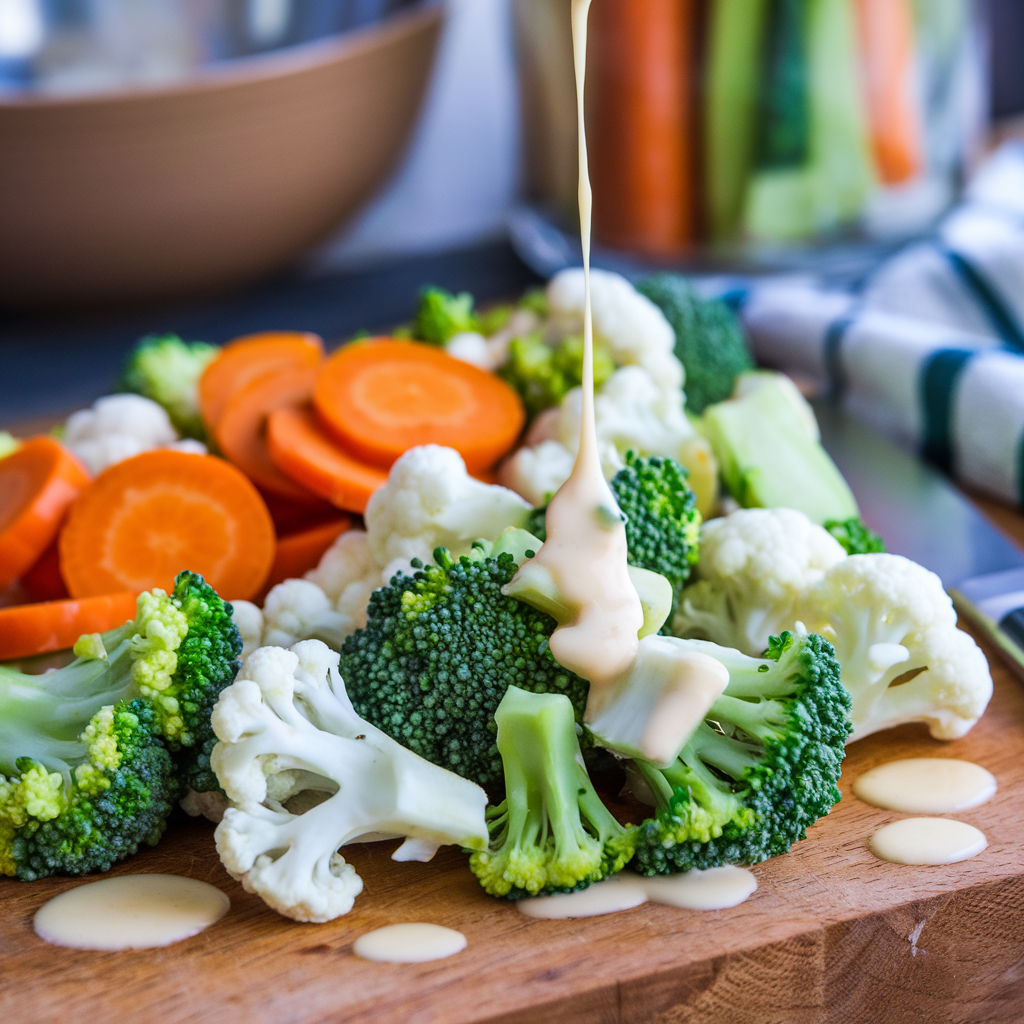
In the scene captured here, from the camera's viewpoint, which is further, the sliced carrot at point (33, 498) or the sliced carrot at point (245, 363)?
the sliced carrot at point (245, 363)

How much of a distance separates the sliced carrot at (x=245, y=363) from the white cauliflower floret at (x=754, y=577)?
713mm

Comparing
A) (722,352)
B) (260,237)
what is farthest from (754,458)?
(260,237)

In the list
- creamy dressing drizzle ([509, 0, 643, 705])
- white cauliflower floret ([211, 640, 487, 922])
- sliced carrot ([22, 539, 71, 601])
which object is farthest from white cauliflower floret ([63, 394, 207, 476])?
creamy dressing drizzle ([509, 0, 643, 705])

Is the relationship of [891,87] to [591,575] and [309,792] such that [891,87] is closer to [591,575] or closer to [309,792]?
[591,575]

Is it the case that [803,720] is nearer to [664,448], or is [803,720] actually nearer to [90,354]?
[664,448]

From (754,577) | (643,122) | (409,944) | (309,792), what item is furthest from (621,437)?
(643,122)

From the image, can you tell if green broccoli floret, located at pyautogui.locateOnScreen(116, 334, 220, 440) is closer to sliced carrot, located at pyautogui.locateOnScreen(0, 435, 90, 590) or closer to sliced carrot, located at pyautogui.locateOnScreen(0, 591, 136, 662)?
sliced carrot, located at pyautogui.locateOnScreen(0, 435, 90, 590)

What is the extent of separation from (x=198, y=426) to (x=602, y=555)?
0.88 meters

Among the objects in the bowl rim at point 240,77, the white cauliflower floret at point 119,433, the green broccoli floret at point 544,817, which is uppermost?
the bowl rim at point 240,77

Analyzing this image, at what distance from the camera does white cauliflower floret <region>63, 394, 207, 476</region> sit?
5.10 feet

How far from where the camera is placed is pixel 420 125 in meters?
2.78

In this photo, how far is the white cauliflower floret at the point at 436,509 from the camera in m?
1.30

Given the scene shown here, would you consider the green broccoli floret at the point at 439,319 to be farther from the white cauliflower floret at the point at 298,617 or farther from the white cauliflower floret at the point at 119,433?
the white cauliflower floret at the point at 298,617

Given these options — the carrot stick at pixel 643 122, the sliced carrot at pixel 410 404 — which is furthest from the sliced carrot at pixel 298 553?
the carrot stick at pixel 643 122
